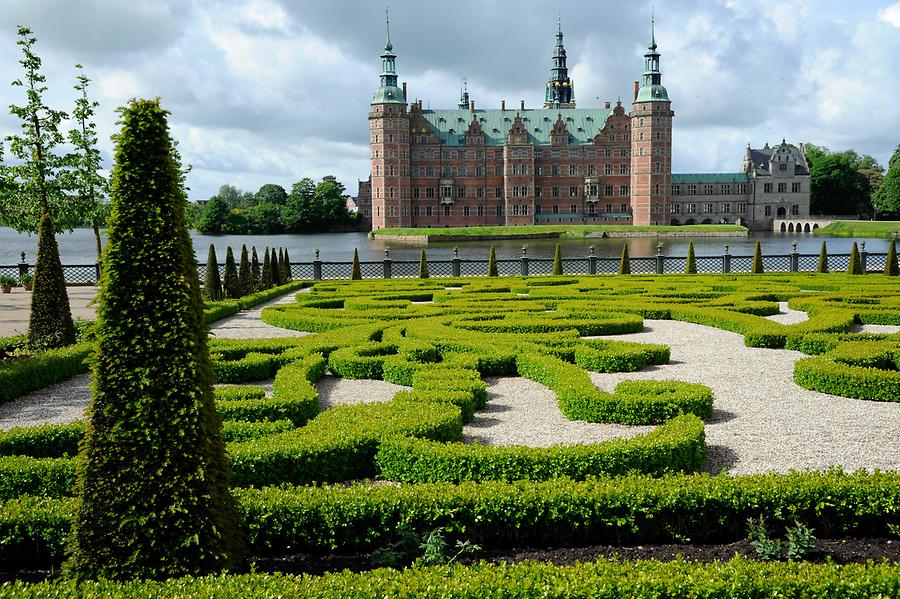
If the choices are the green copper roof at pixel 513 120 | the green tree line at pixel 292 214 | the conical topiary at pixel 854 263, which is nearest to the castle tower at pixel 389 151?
the green copper roof at pixel 513 120

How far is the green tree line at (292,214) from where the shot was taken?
9488cm

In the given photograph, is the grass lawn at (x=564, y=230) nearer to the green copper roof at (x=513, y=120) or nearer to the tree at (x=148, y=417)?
the green copper roof at (x=513, y=120)

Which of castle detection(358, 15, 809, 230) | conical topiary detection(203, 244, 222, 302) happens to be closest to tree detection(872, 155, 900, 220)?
castle detection(358, 15, 809, 230)

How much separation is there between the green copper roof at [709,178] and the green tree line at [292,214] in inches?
1642

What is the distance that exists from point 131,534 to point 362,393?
5.12 metres

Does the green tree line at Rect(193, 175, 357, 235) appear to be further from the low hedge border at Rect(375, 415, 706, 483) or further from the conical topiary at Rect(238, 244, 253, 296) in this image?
the low hedge border at Rect(375, 415, 706, 483)

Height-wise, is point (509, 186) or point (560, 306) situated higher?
point (509, 186)

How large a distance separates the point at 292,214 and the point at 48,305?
8496 cm

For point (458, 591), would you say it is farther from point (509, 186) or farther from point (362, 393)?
point (509, 186)

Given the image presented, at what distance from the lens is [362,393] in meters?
9.13

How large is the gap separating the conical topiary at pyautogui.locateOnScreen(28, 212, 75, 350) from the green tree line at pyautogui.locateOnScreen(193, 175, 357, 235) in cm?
8418

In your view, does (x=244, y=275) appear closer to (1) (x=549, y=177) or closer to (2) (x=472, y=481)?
(2) (x=472, y=481)

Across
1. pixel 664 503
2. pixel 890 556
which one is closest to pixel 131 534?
pixel 664 503

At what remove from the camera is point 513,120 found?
8869cm
